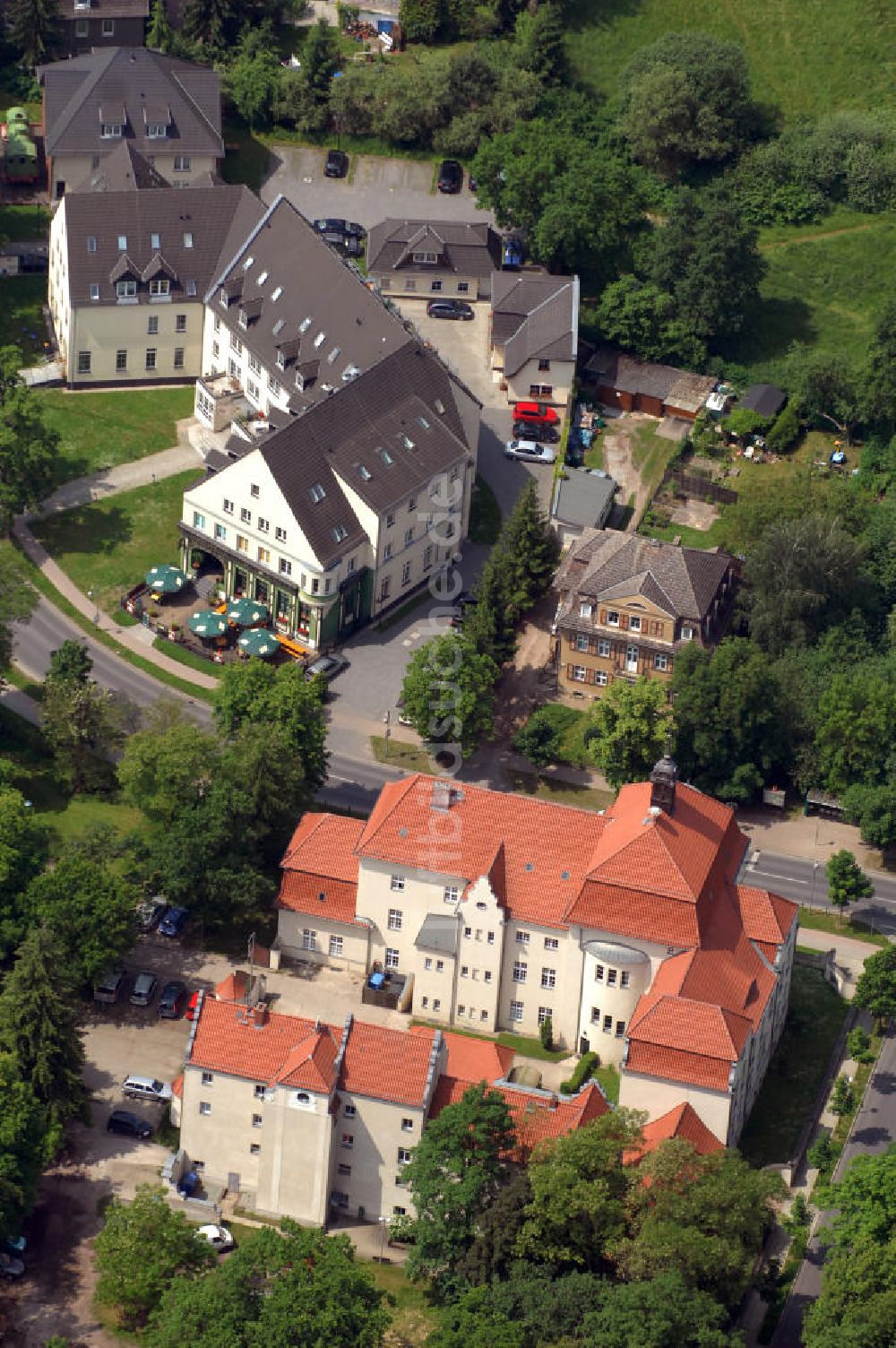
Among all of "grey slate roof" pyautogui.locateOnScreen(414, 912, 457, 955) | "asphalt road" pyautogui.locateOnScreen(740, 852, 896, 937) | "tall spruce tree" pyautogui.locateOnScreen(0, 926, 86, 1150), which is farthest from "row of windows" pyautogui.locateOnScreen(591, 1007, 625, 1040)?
"tall spruce tree" pyautogui.locateOnScreen(0, 926, 86, 1150)

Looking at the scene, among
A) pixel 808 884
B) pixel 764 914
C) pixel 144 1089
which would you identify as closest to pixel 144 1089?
pixel 144 1089

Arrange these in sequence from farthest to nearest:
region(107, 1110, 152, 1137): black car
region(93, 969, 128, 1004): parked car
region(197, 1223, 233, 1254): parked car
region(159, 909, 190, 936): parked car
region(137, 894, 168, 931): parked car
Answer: region(137, 894, 168, 931): parked car
region(159, 909, 190, 936): parked car
region(93, 969, 128, 1004): parked car
region(107, 1110, 152, 1137): black car
region(197, 1223, 233, 1254): parked car

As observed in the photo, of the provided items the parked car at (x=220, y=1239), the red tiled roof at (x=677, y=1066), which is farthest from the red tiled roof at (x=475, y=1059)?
the parked car at (x=220, y=1239)

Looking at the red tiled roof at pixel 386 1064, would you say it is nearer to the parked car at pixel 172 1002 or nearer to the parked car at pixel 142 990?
the parked car at pixel 172 1002

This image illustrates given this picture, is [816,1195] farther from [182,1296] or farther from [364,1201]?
[182,1296]

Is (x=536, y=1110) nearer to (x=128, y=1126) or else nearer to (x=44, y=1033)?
(x=128, y=1126)

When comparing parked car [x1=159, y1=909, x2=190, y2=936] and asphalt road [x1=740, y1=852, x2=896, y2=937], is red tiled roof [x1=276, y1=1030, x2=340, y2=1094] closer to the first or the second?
parked car [x1=159, y1=909, x2=190, y2=936]
